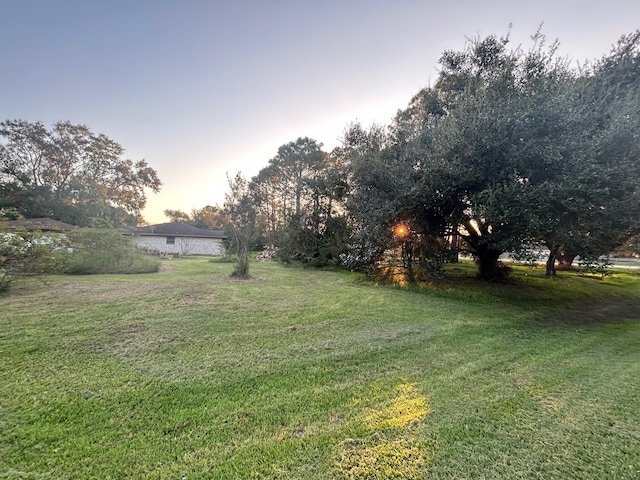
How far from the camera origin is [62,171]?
77.2 feet

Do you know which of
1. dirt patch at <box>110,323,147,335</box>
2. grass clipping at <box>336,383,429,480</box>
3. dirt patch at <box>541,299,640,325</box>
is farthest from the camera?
dirt patch at <box>541,299,640,325</box>

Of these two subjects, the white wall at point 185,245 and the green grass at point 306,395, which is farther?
the white wall at point 185,245

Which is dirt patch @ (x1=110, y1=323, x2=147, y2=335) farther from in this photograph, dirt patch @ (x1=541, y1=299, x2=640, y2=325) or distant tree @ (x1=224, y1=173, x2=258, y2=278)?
dirt patch @ (x1=541, y1=299, x2=640, y2=325)

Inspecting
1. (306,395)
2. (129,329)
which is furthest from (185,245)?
(306,395)

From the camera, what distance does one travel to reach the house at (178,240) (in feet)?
74.8

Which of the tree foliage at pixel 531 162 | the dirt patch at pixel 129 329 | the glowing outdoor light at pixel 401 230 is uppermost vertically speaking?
the tree foliage at pixel 531 162

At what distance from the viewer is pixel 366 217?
8156 mm

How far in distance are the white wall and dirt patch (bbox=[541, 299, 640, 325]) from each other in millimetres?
20961

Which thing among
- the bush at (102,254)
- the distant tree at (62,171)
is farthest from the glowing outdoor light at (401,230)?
the distant tree at (62,171)

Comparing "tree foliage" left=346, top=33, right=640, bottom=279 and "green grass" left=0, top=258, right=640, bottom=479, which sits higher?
"tree foliage" left=346, top=33, right=640, bottom=279

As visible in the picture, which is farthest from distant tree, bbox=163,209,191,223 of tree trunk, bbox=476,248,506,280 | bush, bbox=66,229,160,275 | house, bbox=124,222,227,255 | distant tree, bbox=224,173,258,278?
tree trunk, bbox=476,248,506,280

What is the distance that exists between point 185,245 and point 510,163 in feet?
79.1

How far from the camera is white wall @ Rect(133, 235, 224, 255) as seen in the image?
22812mm

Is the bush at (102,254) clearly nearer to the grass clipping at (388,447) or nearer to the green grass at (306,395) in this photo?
the green grass at (306,395)
